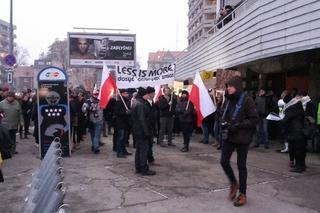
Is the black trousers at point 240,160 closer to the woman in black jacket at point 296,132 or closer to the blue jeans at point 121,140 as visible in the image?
the woman in black jacket at point 296,132

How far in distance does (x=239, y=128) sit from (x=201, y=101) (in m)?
5.18

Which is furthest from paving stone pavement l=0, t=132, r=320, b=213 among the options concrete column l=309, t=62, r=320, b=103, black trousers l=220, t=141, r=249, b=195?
concrete column l=309, t=62, r=320, b=103

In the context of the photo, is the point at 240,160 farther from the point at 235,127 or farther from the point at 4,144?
the point at 4,144

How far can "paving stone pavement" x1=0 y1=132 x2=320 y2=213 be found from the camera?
6.77m

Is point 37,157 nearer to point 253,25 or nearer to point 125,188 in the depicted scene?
point 125,188

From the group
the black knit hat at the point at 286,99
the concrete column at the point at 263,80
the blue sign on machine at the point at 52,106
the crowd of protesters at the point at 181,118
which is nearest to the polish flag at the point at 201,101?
the crowd of protesters at the point at 181,118

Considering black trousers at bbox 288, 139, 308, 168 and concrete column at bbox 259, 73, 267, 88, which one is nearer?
black trousers at bbox 288, 139, 308, 168

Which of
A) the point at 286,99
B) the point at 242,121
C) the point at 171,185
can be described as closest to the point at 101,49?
the point at 286,99

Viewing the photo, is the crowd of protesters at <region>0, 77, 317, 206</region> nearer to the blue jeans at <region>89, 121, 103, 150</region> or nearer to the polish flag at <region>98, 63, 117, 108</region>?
the blue jeans at <region>89, 121, 103, 150</region>

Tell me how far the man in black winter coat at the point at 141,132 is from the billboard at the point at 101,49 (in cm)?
1805

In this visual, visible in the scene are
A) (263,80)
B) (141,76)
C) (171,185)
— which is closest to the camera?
(171,185)

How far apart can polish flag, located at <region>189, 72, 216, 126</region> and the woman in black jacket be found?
2645mm

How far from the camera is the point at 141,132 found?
29.3 feet

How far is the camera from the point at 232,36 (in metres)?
16.9
